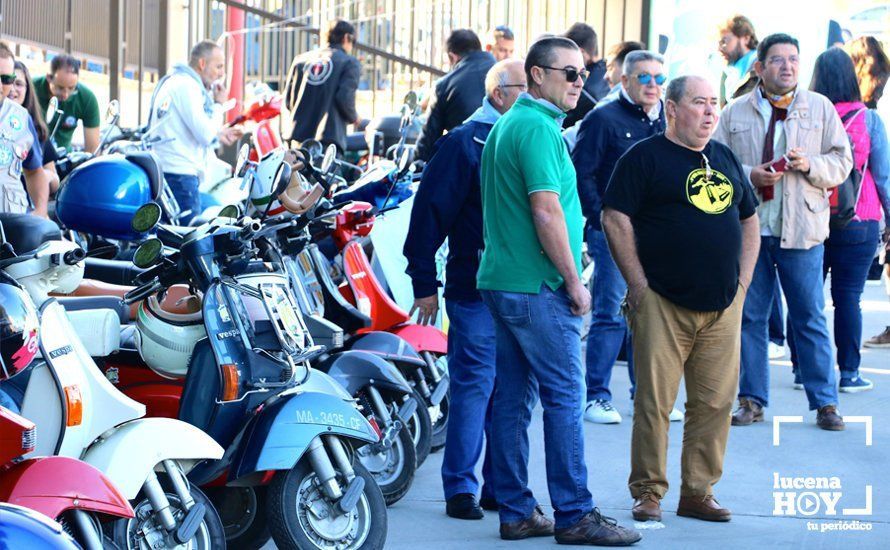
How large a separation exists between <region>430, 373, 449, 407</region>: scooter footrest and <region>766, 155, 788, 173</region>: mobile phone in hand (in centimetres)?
187

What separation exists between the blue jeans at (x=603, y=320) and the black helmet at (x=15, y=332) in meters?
3.94

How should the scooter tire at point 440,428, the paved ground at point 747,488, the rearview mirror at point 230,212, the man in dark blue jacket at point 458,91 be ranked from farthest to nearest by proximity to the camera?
the man in dark blue jacket at point 458,91 < the scooter tire at point 440,428 < the paved ground at point 747,488 < the rearview mirror at point 230,212

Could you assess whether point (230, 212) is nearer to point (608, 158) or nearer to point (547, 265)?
point (547, 265)

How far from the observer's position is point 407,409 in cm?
568

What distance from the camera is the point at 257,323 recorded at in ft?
15.1

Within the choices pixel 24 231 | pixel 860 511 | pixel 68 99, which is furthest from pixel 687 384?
pixel 68 99

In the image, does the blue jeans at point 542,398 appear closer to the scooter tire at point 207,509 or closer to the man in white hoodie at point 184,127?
the scooter tire at point 207,509

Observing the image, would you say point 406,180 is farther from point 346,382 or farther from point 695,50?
point 695,50

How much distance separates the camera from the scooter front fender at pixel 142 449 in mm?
3918

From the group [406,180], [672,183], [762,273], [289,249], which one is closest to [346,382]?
[289,249]

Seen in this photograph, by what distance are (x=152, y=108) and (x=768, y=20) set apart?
9.92 m

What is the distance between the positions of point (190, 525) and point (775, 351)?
20.8 feet

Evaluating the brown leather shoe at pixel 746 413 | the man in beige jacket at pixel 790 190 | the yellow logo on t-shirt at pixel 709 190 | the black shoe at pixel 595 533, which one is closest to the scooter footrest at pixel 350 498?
the black shoe at pixel 595 533

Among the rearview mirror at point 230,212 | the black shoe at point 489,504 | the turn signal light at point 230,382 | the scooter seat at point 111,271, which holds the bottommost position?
the black shoe at point 489,504
